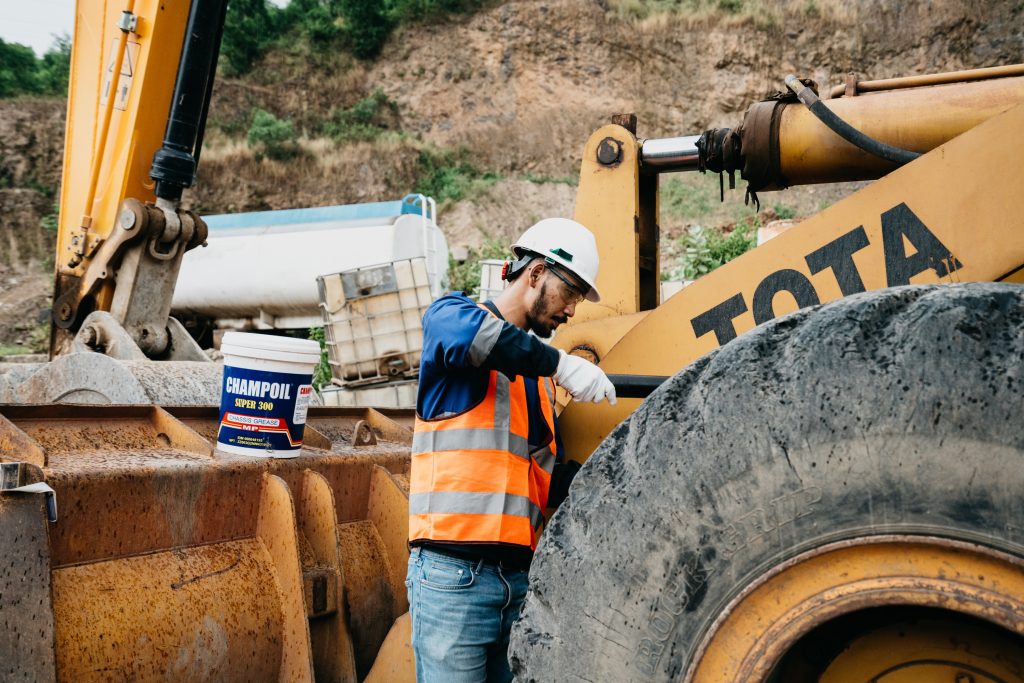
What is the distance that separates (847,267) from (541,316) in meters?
0.78

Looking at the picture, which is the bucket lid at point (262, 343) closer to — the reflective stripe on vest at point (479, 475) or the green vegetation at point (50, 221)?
the reflective stripe on vest at point (479, 475)

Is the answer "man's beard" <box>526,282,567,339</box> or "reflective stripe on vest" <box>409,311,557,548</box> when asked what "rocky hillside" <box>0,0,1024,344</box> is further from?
"reflective stripe on vest" <box>409,311,557,548</box>

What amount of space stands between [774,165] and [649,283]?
687 mm

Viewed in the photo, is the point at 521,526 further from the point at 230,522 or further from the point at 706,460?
the point at 230,522

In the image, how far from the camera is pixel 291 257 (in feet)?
43.1

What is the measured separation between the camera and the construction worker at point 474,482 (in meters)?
2.12

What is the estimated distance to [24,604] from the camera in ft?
7.12

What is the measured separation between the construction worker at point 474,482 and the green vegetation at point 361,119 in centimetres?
2514

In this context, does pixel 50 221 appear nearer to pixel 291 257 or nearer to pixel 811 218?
pixel 291 257

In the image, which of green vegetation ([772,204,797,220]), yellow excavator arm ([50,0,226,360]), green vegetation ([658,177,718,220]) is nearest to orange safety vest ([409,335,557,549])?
yellow excavator arm ([50,0,226,360])

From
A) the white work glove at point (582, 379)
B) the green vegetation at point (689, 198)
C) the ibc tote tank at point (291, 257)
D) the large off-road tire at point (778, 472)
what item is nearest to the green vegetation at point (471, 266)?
the ibc tote tank at point (291, 257)

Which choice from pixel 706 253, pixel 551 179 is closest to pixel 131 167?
pixel 706 253

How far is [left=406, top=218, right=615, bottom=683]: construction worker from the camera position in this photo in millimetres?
2121

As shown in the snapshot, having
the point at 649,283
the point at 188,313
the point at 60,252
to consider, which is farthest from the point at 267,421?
the point at 188,313
